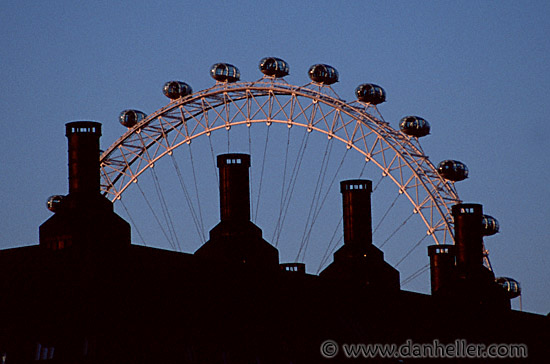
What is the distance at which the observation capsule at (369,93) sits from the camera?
2454 inches

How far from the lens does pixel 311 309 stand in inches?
1528

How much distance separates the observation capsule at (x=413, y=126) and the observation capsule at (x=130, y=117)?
13992 millimetres

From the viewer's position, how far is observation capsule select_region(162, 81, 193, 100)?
64.9 metres

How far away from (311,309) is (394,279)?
16.7 meters

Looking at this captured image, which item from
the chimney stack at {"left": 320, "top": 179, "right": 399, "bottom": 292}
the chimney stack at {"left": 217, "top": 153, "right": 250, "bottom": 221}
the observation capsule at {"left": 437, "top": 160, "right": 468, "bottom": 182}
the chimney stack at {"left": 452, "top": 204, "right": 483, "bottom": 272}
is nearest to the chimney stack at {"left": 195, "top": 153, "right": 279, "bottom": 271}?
the chimney stack at {"left": 217, "top": 153, "right": 250, "bottom": 221}

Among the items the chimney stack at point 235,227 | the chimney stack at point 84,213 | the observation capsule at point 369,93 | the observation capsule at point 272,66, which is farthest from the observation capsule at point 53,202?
the chimney stack at point 84,213

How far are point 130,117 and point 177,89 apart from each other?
466 centimetres

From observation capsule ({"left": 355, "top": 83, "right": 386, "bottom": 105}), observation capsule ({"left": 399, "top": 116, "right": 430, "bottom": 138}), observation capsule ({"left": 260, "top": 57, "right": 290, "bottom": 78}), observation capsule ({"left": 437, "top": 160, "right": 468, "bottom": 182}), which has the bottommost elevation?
observation capsule ({"left": 437, "top": 160, "right": 468, "bottom": 182})

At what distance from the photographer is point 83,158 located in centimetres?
3944

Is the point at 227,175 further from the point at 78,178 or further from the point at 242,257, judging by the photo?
the point at 78,178

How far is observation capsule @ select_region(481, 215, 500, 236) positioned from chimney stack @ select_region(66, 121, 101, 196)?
29.7m

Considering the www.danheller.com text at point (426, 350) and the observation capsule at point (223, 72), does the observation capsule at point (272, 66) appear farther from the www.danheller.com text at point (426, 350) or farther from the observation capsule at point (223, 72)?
the www.danheller.com text at point (426, 350)

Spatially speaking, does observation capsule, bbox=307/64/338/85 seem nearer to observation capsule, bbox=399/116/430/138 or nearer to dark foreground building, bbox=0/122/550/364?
observation capsule, bbox=399/116/430/138

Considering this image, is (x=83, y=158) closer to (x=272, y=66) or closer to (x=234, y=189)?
(x=234, y=189)
